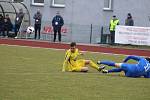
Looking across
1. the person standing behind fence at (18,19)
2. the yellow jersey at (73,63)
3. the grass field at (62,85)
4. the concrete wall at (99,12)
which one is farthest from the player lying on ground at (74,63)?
the concrete wall at (99,12)

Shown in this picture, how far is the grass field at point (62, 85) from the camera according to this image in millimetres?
12219

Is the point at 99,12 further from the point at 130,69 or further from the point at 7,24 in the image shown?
the point at 130,69

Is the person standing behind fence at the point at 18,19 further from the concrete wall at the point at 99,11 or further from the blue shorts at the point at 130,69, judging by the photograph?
the blue shorts at the point at 130,69

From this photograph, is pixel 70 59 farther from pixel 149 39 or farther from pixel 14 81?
pixel 149 39

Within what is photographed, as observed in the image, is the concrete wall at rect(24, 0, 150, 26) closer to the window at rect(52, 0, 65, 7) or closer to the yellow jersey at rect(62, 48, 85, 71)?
the window at rect(52, 0, 65, 7)

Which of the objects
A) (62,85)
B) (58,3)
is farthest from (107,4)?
(62,85)

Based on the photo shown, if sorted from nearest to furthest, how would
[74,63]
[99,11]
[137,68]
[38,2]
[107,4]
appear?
[137,68] → [74,63] → [99,11] → [107,4] → [38,2]

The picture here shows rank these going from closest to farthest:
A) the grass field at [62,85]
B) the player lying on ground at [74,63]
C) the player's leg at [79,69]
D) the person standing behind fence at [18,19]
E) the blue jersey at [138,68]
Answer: the grass field at [62,85] → the blue jersey at [138,68] → the player lying on ground at [74,63] → the player's leg at [79,69] → the person standing behind fence at [18,19]

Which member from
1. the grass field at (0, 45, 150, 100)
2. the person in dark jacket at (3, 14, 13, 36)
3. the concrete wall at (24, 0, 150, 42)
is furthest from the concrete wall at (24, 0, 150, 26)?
the grass field at (0, 45, 150, 100)

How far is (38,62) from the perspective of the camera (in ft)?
70.6

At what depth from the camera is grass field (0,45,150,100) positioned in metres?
12.2

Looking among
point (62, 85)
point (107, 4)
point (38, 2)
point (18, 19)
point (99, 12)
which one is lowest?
point (62, 85)

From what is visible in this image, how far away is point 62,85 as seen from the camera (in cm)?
1411

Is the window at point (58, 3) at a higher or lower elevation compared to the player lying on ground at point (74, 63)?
higher
